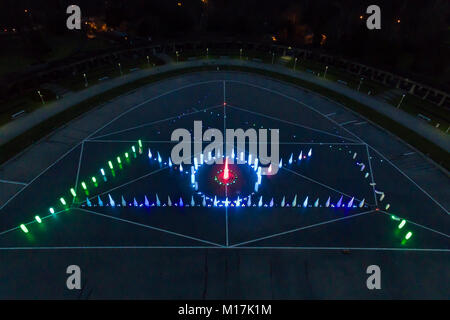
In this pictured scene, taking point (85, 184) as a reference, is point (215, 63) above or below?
above

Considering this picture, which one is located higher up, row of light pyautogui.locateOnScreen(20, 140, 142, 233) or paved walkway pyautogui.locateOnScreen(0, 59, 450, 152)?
paved walkway pyautogui.locateOnScreen(0, 59, 450, 152)

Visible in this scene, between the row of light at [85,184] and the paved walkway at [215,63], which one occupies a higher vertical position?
the paved walkway at [215,63]

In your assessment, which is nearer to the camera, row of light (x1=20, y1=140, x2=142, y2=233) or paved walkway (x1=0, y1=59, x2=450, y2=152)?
row of light (x1=20, y1=140, x2=142, y2=233)

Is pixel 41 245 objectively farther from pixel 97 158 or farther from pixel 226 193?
pixel 226 193

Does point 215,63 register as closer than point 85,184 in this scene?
No

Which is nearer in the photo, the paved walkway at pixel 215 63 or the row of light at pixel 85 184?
the row of light at pixel 85 184
